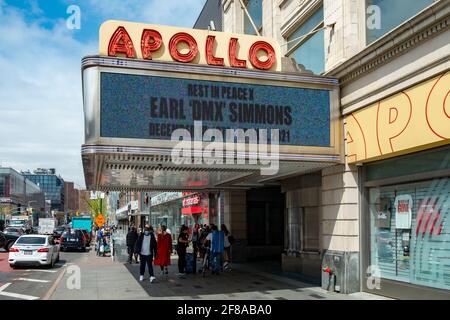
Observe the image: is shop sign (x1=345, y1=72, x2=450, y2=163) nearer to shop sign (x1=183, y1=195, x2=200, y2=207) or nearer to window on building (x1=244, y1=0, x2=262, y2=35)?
window on building (x1=244, y1=0, x2=262, y2=35)

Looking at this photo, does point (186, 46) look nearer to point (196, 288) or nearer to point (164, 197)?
point (196, 288)

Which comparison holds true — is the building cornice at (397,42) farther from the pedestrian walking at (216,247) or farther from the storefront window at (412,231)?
the pedestrian walking at (216,247)

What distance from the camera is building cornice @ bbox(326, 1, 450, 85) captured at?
10.5m

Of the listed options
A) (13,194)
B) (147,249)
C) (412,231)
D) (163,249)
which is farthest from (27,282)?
(13,194)

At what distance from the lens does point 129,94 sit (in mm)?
12719

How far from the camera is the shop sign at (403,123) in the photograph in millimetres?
10648

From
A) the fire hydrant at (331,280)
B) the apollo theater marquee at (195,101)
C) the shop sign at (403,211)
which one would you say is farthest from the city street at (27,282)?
the shop sign at (403,211)

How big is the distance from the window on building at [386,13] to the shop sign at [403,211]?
13.9 feet

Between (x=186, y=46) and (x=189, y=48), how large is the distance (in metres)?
0.10

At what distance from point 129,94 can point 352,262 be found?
23.7 ft

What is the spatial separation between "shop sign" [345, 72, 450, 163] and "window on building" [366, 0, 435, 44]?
188 centimetres

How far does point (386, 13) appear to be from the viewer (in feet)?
44.0

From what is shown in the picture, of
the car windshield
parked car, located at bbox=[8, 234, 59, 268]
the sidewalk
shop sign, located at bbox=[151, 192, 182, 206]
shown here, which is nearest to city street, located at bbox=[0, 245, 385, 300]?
the sidewalk
